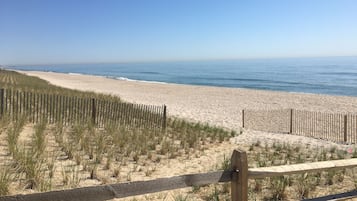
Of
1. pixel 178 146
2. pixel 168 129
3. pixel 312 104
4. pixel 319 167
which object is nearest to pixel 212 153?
pixel 178 146

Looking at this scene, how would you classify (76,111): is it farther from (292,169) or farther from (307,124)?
(307,124)

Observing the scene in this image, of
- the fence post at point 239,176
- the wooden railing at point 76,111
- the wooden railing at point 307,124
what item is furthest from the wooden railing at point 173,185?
the wooden railing at point 307,124

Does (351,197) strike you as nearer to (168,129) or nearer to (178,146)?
(178,146)

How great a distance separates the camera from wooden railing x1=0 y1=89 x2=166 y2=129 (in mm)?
11148

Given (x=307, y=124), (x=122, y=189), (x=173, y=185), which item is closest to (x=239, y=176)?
(x=173, y=185)

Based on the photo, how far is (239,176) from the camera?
3.52m

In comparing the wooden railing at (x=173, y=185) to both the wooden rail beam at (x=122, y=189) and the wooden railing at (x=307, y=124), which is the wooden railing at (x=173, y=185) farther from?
the wooden railing at (x=307, y=124)

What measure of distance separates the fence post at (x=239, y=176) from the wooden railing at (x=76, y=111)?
8.50 meters

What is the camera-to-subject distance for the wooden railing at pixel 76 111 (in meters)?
11.1

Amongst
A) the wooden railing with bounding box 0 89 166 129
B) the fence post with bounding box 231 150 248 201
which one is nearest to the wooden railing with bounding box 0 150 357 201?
the fence post with bounding box 231 150 248 201

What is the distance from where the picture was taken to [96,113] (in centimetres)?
1229

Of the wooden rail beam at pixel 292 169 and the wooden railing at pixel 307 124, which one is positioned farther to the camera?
the wooden railing at pixel 307 124

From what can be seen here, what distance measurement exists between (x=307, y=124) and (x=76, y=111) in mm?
12732

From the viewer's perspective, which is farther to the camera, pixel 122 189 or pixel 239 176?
pixel 239 176
